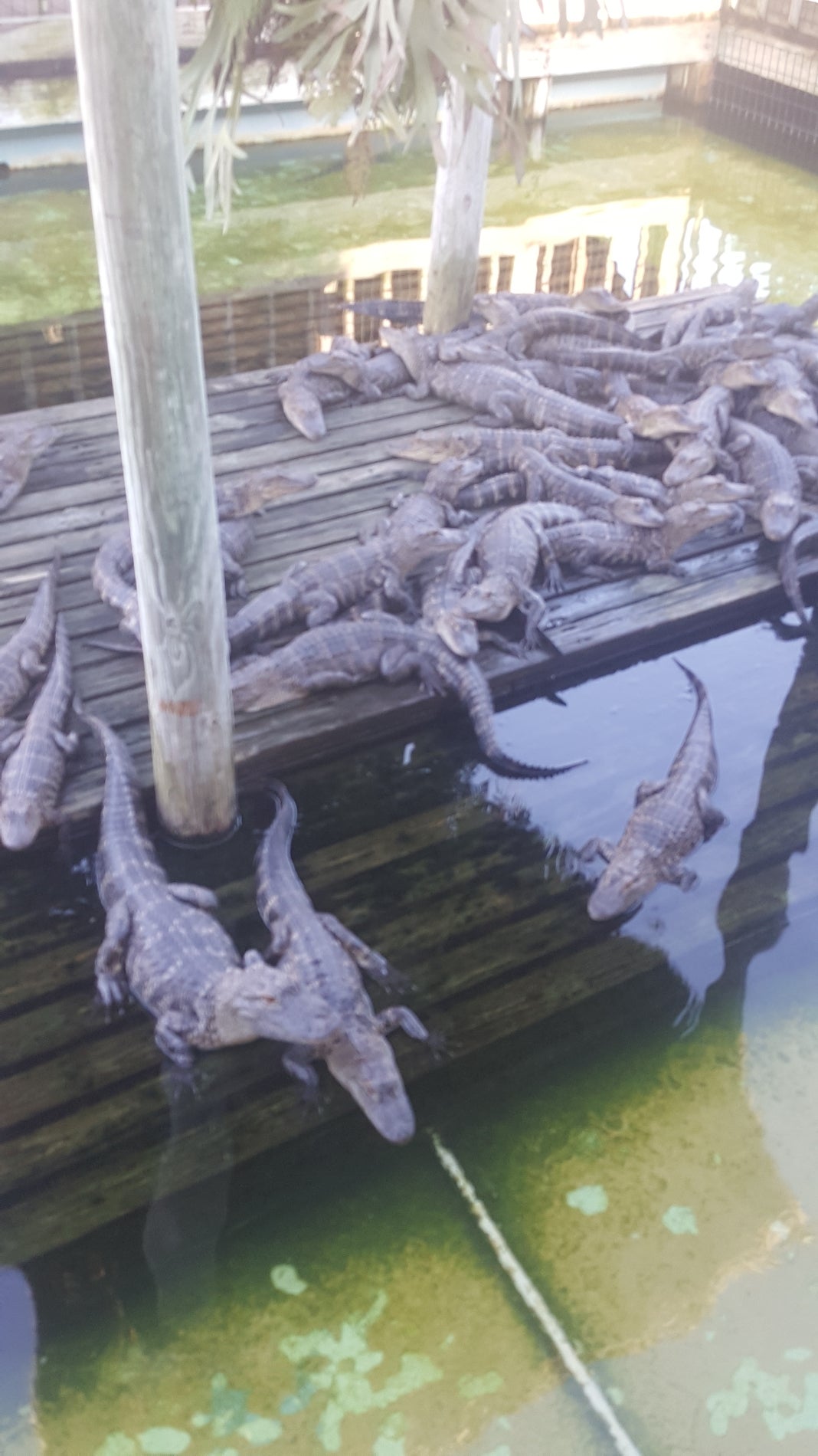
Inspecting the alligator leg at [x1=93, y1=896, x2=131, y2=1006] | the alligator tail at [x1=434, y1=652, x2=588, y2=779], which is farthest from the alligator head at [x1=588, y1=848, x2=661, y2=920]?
the alligator leg at [x1=93, y1=896, x2=131, y2=1006]

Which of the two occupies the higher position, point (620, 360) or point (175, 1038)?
point (620, 360)

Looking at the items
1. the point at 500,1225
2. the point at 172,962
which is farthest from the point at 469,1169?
the point at 172,962

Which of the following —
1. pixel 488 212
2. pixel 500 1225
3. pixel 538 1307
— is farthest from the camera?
pixel 488 212

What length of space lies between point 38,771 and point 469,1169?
6.05ft

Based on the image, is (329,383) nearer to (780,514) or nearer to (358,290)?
(780,514)

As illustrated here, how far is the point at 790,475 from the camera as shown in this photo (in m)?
5.43

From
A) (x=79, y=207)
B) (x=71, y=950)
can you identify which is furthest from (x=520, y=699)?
(x=79, y=207)

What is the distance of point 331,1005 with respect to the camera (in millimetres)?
3115

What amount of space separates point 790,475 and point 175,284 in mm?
3677

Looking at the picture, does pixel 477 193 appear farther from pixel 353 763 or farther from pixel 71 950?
pixel 71 950

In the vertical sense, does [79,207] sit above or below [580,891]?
above

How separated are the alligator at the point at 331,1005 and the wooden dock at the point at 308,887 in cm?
9

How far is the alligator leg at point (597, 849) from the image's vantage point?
151 inches

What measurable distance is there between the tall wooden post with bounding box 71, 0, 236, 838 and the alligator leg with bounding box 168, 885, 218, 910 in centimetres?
31
